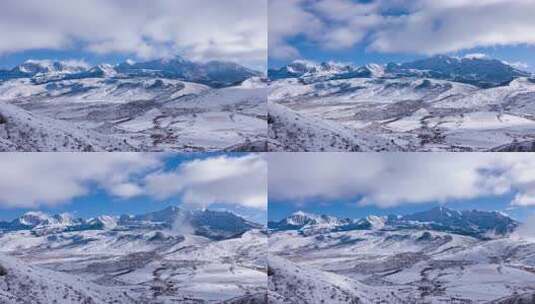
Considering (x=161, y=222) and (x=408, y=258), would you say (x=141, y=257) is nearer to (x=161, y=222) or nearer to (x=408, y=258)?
(x=161, y=222)

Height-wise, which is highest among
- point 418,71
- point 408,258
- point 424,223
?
point 418,71

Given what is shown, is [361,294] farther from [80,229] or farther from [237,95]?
[80,229]

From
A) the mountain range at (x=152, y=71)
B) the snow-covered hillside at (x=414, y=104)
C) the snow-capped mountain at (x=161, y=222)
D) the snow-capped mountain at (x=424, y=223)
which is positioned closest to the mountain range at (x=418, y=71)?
the snow-covered hillside at (x=414, y=104)

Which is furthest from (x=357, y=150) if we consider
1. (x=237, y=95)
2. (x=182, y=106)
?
(x=182, y=106)

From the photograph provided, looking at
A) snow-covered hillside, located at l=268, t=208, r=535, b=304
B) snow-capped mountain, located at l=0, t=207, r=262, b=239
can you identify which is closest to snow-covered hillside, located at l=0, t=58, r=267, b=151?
snow-capped mountain, located at l=0, t=207, r=262, b=239

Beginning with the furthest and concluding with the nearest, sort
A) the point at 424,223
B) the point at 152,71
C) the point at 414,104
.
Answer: the point at 414,104
the point at 152,71
the point at 424,223

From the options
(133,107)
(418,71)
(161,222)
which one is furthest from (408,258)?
(133,107)

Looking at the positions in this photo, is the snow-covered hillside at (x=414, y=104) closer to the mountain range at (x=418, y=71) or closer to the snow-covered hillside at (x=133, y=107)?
the mountain range at (x=418, y=71)
